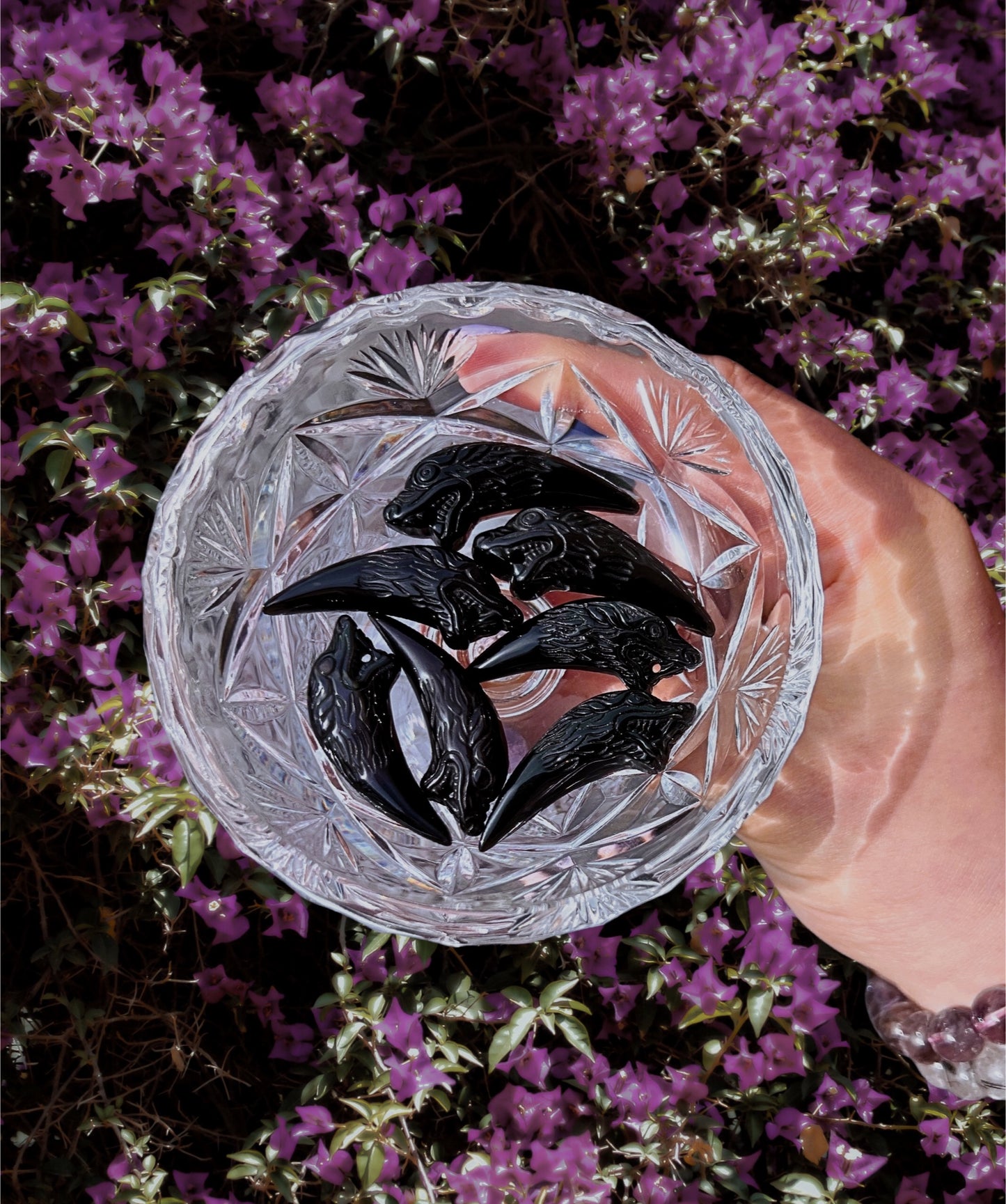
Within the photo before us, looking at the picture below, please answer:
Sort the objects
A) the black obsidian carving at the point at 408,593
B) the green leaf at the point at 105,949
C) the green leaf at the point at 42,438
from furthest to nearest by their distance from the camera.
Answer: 1. the green leaf at the point at 105,949
2. the green leaf at the point at 42,438
3. the black obsidian carving at the point at 408,593

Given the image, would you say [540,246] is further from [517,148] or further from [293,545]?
[293,545]

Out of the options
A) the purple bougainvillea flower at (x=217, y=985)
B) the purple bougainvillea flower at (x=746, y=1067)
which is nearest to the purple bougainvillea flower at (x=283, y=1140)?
the purple bougainvillea flower at (x=217, y=985)

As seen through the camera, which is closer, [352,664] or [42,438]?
[352,664]

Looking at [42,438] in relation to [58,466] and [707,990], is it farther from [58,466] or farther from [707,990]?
[707,990]

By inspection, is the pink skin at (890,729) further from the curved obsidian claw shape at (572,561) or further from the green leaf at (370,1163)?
the green leaf at (370,1163)

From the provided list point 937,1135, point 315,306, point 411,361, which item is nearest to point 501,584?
point 411,361

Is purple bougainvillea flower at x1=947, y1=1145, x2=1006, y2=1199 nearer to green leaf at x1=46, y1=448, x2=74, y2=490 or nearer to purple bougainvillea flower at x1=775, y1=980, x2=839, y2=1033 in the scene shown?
purple bougainvillea flower at x1=775, y1=980, x2=839, y2=1033
